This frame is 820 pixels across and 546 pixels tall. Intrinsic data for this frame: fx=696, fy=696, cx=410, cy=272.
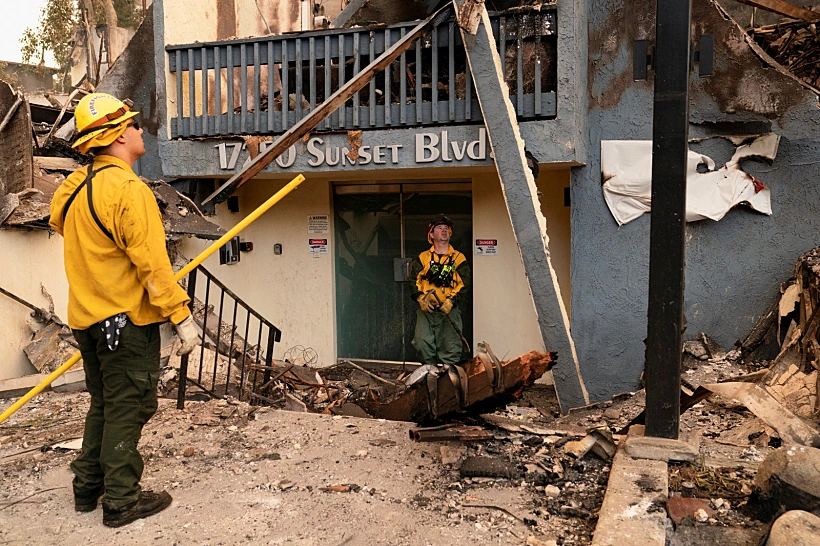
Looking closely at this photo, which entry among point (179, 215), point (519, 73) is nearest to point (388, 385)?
point (179, 215)

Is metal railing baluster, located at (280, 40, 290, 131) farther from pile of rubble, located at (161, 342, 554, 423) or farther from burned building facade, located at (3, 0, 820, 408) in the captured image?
pile of rubble, located at (161, 342, 554, 423)

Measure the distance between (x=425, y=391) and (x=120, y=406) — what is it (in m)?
2.56

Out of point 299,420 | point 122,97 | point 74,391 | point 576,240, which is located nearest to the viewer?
point 299,420

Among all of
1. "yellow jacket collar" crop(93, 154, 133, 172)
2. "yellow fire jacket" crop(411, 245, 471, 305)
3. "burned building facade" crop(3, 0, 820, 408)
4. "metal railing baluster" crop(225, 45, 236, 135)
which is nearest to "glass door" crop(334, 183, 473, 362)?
"burned building facade" crop(3, 0, 820, 408)

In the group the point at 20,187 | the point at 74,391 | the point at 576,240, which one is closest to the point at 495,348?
the point at 576,240

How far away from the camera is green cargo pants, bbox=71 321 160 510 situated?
3.40 m

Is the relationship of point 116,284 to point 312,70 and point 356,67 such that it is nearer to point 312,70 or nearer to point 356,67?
point 356,67

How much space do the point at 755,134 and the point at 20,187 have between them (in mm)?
7145

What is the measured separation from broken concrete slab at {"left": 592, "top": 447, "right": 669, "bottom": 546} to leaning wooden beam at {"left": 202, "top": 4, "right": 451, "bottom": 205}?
404 centimetres

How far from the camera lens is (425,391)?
5.44 meters

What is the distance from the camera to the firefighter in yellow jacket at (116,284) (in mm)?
3318

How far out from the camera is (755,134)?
248 inches

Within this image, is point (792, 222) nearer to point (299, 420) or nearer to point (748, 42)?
point (748, 42)

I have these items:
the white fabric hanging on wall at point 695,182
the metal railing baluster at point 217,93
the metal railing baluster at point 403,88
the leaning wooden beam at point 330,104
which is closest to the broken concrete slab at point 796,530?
the white fabric hanging on wall at point 695,182
